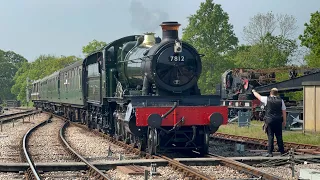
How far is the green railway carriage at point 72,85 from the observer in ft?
71.4

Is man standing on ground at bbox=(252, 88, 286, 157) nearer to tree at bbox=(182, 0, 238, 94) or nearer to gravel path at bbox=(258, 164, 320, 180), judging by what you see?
gravel path at bbox=(258, 164, 320, 180)

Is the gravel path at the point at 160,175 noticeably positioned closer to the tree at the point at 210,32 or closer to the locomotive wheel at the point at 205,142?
the locomotive wheel at the point at 205,142

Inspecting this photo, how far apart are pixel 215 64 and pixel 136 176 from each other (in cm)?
4914

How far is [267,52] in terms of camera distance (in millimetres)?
57062

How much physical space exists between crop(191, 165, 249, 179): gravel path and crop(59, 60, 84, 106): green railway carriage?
1124 centimetres

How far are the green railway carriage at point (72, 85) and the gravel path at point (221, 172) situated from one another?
36.9 ft

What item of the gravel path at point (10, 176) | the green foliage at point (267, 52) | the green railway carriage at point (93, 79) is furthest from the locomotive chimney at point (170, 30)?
the green foliage at point (267, 52)

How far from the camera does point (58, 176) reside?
990cm

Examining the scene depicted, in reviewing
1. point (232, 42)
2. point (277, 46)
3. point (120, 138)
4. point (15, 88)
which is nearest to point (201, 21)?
point (232, 42)

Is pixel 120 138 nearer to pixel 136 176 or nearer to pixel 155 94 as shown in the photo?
pixel 155 94

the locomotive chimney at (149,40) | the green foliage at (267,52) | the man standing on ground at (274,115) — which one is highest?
the green foliage at (267,52)

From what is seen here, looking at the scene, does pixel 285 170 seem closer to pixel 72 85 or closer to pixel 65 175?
pixel 65 175

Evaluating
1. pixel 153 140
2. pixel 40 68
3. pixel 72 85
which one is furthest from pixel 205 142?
pixel 40 68

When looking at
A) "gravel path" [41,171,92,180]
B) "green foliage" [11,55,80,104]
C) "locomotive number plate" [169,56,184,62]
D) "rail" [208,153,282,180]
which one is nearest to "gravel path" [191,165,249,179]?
"rail" [208,153,282,180]
